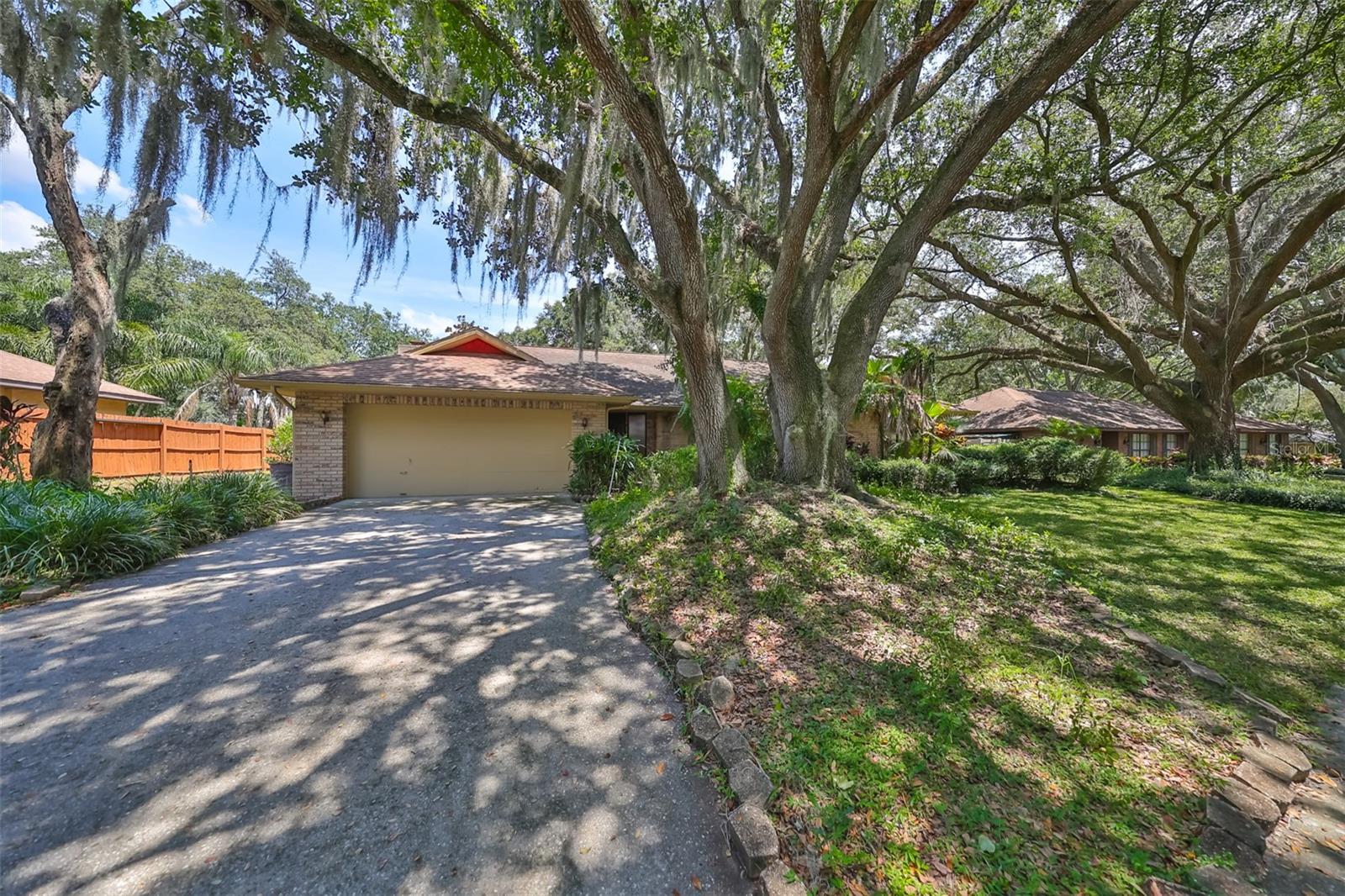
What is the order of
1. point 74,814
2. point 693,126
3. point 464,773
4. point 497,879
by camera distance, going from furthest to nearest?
1. point 693,126
2. point 464,773
3. point 74,814
4. point 497,879

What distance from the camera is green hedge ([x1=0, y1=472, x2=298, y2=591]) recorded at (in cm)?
426

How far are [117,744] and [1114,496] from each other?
13.7 metres

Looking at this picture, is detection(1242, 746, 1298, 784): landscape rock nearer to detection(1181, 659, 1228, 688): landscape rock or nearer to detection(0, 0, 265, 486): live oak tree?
detection(1181, 659, 1228, 688): landscape rock

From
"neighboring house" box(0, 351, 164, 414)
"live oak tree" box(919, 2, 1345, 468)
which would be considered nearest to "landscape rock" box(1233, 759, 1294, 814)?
"live oak tree" box(919, 2, 1345, 468)

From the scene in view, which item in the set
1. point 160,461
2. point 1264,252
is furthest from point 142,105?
point 1264,252

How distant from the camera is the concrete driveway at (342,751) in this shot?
167 centimetres

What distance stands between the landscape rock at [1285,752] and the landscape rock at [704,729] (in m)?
2.61

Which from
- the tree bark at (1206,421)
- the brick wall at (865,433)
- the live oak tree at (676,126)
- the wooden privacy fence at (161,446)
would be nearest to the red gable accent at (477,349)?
the live oak tree at (676,126)

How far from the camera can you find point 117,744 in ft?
7.22

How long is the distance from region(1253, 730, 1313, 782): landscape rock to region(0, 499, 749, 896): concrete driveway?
8.78ft

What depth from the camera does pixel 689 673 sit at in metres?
2.78

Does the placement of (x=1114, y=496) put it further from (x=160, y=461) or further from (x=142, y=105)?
(x=160, y=461)

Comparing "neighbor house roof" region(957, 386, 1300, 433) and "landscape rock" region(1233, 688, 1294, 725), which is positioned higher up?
"neighbor house roof" region(957, 386, 1300, 433)

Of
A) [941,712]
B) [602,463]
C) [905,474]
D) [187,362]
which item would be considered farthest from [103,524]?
[187,362]
